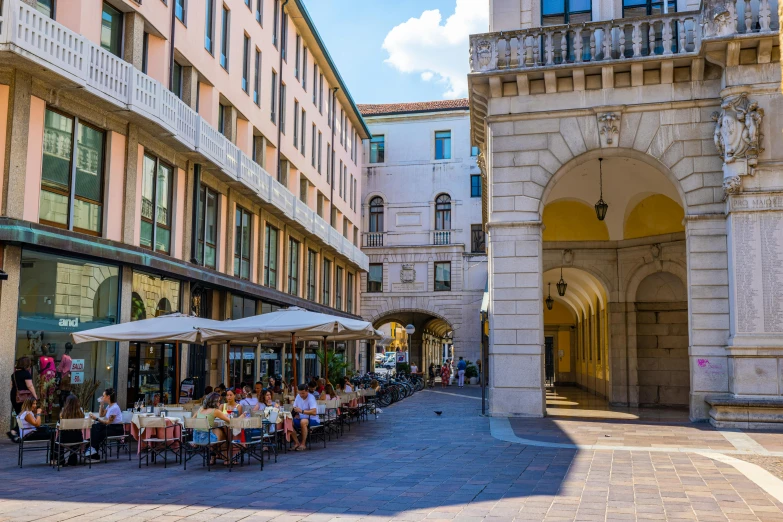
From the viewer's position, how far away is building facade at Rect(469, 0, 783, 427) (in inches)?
642

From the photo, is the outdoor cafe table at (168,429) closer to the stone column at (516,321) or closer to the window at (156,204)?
the window at (156,204)

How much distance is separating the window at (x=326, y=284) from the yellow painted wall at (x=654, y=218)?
18.0 meters

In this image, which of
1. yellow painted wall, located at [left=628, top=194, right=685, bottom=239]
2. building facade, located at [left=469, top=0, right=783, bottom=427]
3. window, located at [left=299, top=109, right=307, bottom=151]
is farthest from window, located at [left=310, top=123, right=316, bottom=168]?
yellow painted wall, located at [left=628, top=194, right=685, bottom=239]

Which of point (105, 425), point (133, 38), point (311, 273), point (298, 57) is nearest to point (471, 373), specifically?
point (311, 273)

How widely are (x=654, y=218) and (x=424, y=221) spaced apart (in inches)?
1031

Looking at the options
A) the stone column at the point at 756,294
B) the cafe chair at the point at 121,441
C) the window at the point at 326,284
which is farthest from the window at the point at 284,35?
the cafe chair at the point at 121,441

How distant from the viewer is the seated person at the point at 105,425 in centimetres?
1195

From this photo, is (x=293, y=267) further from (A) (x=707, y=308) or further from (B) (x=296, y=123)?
(A) (x=707, y=308)

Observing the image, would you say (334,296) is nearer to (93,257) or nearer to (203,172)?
(203,172)

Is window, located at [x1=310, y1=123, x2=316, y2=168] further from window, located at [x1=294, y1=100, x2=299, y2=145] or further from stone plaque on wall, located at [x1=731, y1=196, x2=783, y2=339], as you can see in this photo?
stone plaque on wall, located at [x1=731, y1=196, x2=783, y2=339]

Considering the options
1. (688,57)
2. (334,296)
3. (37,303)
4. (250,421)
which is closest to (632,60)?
(688,57)

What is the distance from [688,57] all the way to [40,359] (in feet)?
47.9

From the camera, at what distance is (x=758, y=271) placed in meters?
16.3

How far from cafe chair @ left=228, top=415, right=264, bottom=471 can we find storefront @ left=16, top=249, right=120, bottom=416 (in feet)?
11.9
